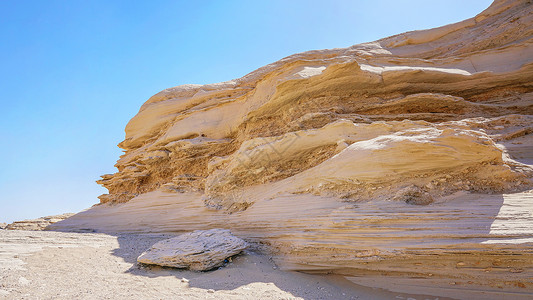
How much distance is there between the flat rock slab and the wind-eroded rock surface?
1140mm

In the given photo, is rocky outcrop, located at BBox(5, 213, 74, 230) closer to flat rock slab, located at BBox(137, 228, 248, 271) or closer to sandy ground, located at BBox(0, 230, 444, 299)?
sandy ground, located at BBox(0, 230, 444, 299)

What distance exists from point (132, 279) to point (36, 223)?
485 inches

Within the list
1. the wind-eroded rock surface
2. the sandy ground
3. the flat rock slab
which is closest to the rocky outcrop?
the wind-eroded rock surface

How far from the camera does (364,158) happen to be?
273 inches

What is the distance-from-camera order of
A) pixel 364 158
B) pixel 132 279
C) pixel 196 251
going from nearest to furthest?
1. pixel 132 279
2. pixel 196 251
3. pixel 364 158

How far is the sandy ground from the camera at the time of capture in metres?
4.17

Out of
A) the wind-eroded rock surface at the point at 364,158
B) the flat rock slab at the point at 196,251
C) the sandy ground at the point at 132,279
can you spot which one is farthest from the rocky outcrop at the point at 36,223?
the flat rock slab at the point at 196,251

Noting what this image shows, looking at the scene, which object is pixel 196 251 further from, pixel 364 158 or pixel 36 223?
pixel 36 223

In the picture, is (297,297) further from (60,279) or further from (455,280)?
(60,279)

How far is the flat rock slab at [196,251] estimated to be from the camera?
6137mm

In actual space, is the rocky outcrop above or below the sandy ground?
above

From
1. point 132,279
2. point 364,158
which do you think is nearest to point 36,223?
point 132,279

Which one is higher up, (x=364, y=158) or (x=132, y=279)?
Answer: (x=364, y=158)

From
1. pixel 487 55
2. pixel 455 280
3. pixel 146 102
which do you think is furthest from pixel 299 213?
pixel 146 102
